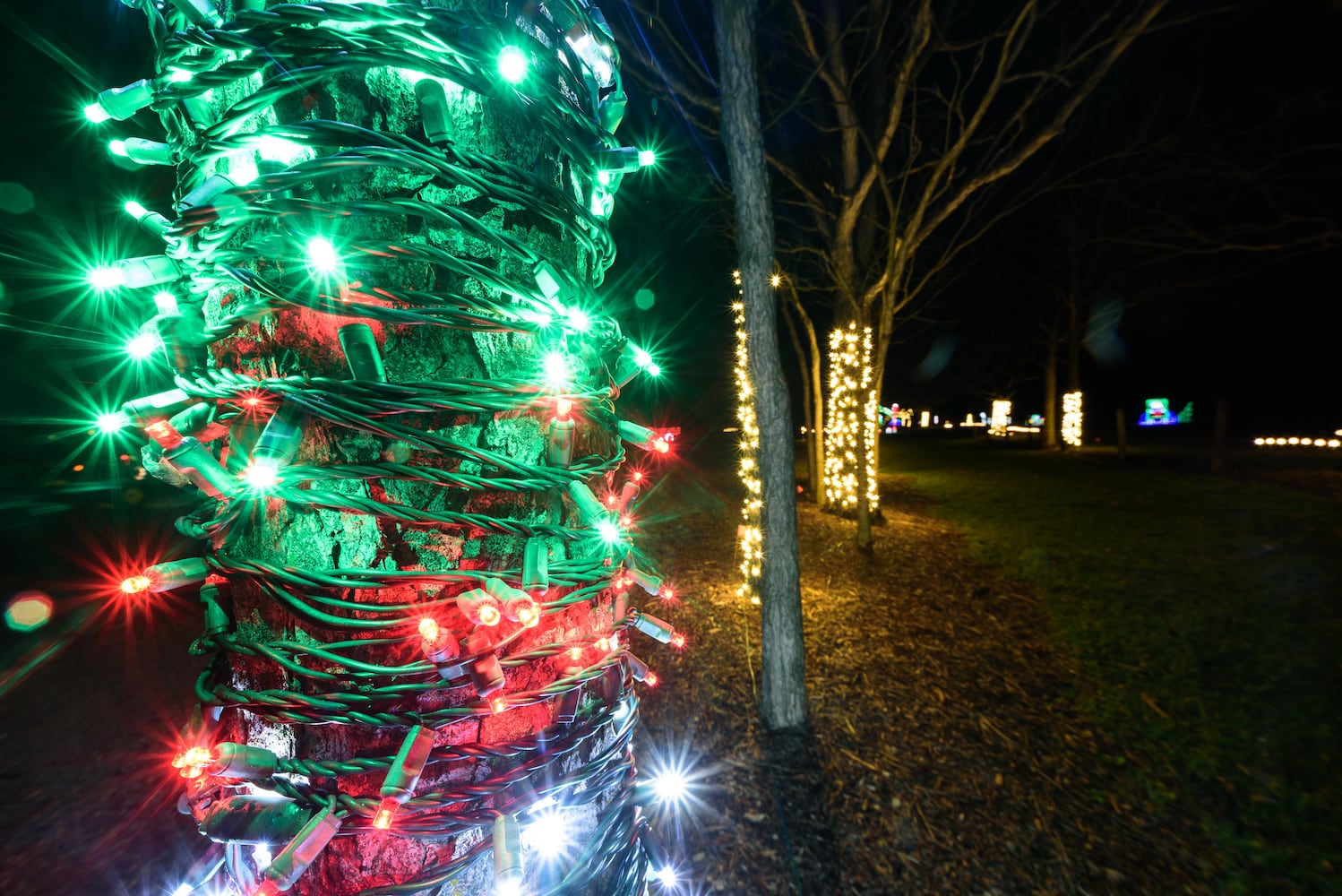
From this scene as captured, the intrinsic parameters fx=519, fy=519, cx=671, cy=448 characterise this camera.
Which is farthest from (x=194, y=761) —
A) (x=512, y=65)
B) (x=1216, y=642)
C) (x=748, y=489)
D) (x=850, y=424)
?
(x=850, y=424)

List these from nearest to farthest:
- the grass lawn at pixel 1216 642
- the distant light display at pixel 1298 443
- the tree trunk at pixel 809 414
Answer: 1. the grass lawn at pixel 1216 642
2. the tree trunk at pixel 809 414
3. the distant light display at pixel 1298 443

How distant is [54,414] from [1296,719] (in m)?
20.3

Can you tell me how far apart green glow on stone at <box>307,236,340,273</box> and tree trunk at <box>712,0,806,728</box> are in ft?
9.79

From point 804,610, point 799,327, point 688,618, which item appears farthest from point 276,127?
point 799,327

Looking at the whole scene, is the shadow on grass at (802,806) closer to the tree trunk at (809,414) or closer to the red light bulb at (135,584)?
the red light bulb at (135,584)

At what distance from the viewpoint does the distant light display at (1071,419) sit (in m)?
21.3

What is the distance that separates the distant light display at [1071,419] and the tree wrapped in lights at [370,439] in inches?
1034

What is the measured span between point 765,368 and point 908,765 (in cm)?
298

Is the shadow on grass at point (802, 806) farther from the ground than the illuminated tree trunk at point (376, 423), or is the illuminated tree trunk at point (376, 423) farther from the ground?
the illuminated tree trunk at point (376, 423)

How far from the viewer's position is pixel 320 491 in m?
0.73

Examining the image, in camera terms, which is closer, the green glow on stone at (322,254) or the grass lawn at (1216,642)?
the green glow on stone at (322,254)

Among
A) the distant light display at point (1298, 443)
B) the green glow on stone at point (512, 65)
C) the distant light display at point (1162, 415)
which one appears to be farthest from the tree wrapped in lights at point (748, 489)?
the distant light display at point (1162, 415)

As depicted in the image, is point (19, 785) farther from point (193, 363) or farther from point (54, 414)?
point (54, 414)

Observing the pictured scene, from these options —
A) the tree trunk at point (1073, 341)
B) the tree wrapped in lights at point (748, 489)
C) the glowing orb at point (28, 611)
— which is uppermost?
the tree trunk at point (1073, 341)
